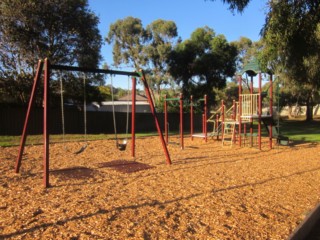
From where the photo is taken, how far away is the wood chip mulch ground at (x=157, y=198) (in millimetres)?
4168

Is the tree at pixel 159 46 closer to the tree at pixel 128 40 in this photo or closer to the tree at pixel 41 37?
the tree at pixel 128 40

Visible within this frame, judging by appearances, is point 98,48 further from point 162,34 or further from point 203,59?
point 162,34

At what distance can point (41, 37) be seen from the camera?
19.0m

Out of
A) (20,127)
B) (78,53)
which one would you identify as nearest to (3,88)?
(20,127)

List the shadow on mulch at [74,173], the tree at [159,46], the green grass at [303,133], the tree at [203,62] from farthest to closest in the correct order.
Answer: the tree at [159,46] < the tree at [203,62] < the green grass at [303,133] < the shadow on mulch at [74,173]

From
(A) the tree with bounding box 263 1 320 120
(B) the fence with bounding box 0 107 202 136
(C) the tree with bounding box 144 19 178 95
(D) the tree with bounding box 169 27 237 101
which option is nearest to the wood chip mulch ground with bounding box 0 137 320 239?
(A) the tree with bounding box 263 1 320 120

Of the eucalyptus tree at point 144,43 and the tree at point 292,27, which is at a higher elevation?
the eucalyptus tree at point 144,43

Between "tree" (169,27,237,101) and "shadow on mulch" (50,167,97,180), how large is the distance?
22.8 meters

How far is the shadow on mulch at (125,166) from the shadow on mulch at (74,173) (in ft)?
1.94

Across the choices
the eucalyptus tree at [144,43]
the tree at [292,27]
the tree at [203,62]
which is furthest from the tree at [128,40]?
the tree at [292,27]

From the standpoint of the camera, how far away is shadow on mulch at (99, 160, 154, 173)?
317 inches

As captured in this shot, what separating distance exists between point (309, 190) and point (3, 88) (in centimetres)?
1795

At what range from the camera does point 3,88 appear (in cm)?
1956

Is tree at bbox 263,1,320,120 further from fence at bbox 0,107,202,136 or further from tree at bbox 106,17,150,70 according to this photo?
tree at bbox 106,17,150,70
